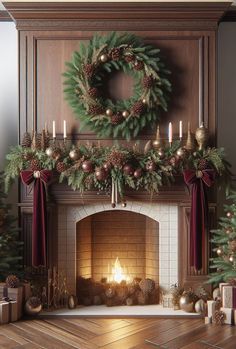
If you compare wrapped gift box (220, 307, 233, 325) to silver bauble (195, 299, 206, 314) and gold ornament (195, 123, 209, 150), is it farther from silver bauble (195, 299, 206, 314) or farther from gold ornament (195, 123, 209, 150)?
gold ornament (195, 123, 209, 150)

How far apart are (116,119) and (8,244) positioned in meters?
1.40

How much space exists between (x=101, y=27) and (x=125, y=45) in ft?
1.08

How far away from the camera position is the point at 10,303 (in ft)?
12.8

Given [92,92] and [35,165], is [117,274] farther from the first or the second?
[92,92]

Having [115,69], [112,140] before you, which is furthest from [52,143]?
[115,69]

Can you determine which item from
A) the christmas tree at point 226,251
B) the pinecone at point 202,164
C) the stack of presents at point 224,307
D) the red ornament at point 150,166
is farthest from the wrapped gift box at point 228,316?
the red ornament at point 150,166

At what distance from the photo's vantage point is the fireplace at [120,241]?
4406mm

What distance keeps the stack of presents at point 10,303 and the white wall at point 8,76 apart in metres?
1.27

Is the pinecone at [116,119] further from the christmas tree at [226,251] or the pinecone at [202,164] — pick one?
the christmas tree at [226,251]

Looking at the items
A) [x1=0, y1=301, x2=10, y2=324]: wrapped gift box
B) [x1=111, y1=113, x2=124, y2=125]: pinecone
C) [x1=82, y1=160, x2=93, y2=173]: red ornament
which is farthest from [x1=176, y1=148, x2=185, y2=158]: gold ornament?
[x1=0, y1=301, x2=10, y2=324]: wrapped gift box

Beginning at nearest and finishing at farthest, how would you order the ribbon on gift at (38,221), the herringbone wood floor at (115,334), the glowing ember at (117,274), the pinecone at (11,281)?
the herringbone wood floor at (115,334) → the pinecone at (11,281) → the ribbon on gift at (38,221) → the glowing ember at (117,274)

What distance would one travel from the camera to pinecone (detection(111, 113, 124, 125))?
4.14 metres

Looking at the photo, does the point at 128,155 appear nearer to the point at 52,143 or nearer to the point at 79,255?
the point at 52,143

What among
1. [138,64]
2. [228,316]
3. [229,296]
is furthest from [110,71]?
[228,316]
